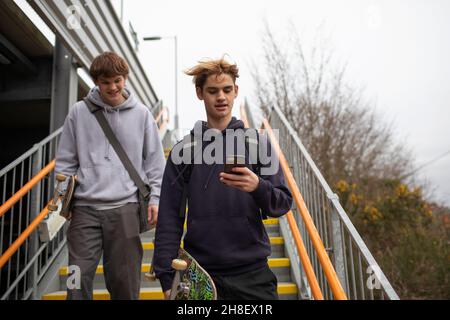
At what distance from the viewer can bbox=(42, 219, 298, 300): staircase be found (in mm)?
3098

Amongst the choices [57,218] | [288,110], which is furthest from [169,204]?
[288,110]

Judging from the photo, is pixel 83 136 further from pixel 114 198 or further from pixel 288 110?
pixel 288 110

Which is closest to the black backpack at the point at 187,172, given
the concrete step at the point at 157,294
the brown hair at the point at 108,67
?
the brown hair at the point at 108,67

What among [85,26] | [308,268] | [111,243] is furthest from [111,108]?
[85,26]

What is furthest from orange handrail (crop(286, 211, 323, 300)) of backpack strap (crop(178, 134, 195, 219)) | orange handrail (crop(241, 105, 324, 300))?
backpack strap (crop(178, 134, 195, 219))

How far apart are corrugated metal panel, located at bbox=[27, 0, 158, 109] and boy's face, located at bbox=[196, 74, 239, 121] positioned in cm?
228

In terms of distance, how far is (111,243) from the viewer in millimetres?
2080

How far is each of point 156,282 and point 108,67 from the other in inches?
81.0

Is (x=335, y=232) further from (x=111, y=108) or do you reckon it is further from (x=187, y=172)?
(x=111, y=108)

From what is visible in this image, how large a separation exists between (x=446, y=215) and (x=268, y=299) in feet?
23.3

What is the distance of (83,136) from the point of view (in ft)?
7.15

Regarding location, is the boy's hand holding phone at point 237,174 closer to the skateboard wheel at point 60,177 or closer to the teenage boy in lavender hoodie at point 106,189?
the teenage boy in lavender hoodie at point 106,189

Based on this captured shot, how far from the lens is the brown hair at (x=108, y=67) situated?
2.05 meters

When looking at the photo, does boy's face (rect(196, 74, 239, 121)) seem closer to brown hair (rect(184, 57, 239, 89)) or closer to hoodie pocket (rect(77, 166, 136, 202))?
brown hair (rect(184, 57, 239, 89))
